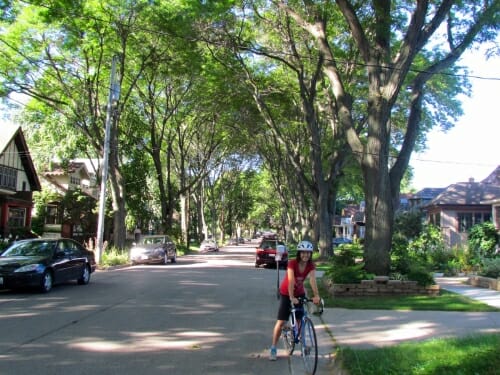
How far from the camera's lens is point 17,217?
3719 centimetres

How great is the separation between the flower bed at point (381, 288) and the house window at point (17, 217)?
28.4 metres

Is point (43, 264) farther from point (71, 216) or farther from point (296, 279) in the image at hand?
point (71, 216)

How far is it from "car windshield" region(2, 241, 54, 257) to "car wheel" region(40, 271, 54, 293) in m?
0.83

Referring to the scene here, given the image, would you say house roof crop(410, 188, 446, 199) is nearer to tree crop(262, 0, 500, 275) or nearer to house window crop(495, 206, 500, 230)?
house window crop(495, 206, 500, 230)

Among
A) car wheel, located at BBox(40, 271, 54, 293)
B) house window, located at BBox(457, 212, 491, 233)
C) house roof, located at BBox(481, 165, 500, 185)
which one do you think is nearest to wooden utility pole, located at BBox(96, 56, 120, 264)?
car wheel, located at BBox(40, 271, 54, 293)

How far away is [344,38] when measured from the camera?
24.5 metres

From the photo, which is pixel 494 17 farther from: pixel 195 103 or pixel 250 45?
pixel 195 103

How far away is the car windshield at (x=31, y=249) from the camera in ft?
49.3

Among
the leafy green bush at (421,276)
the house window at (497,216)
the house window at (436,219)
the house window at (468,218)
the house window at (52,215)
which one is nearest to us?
the leafy green bush at (421,276)

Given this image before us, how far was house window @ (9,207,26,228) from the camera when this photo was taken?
119 feet

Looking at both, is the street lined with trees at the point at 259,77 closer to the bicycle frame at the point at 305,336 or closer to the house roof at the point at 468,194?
the house roof at the point at 468,194

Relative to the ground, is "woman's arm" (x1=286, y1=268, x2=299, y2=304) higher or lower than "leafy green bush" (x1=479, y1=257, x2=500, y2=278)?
higher

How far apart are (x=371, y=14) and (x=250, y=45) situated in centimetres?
650

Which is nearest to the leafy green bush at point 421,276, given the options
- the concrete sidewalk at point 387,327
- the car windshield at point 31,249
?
the concrete sidewalk at point 387,327
